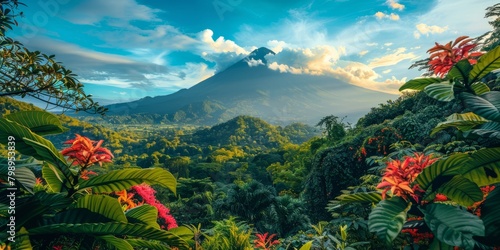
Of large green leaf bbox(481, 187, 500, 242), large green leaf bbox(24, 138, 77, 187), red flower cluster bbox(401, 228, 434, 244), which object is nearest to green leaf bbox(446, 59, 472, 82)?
large green leaf bbox(481, 187, 500, 242)

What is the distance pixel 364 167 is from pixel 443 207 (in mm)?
6919

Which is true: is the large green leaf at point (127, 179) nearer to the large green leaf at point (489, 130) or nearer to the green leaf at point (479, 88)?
the large green leaf at point (489, 130)

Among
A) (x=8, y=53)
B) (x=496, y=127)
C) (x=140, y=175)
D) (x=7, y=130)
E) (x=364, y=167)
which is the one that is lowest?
(x=364, y=167)

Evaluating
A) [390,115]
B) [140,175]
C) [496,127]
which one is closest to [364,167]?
[390,115]

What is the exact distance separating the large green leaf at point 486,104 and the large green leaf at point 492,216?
587 millimetres

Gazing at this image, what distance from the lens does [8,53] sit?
2.78 meters

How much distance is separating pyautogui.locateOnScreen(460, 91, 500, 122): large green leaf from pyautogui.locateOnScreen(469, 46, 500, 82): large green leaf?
16 centimetres

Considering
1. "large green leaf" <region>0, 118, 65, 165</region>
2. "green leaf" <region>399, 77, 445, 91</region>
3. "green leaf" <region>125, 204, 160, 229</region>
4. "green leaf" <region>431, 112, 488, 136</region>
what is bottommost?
"green leaf" <region>125, 204, 160, 229</region>

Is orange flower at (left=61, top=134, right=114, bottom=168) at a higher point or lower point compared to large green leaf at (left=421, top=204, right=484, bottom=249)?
higher

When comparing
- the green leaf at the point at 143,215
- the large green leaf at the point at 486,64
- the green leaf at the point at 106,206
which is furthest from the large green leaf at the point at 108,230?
the large green leaf at the point at 486,64

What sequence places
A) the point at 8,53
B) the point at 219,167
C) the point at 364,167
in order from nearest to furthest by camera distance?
the point at 8,53
the point at 364,167
the point at 219,167

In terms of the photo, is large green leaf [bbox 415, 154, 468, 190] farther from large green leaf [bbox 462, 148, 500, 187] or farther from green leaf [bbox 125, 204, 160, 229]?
green leaf [bbox 125, 204, 160, 229]

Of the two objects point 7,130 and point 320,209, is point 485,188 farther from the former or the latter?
point 320,209

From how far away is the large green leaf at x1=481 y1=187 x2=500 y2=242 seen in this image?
1.80 meters
